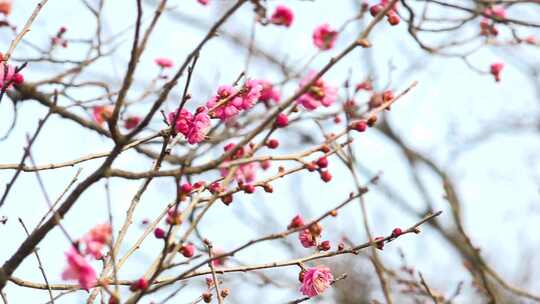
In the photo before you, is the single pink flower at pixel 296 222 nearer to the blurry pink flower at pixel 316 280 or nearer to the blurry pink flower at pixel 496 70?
the blurry pink flower at pixel 316 280

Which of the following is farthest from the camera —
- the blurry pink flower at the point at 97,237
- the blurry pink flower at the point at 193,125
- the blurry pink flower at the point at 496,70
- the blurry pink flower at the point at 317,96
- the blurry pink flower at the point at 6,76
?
the blurry pink flower at the point at 496,70

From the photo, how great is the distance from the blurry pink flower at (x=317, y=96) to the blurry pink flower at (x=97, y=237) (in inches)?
26.9

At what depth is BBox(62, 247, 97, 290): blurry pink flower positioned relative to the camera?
1917 mm

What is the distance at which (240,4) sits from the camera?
2.03 metres

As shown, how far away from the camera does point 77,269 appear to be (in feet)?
6.33

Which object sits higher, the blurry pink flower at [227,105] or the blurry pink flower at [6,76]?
the blurry pink flower at [6,76]

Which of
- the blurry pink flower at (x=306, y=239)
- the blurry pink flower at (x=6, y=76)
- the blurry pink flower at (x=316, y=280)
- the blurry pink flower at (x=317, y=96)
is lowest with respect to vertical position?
the blurry pink flower at (x=316, y=280)

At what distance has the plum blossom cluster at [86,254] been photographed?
188cm

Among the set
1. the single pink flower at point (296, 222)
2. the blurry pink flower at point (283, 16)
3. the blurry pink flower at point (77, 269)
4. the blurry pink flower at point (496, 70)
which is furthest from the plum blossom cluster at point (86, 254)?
the blurry pink flower at point (496, 70)

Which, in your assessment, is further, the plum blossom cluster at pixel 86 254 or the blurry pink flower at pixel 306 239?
the blurry pink flower at pixel 306 239

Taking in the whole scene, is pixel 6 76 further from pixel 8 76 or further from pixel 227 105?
pixel 227 105

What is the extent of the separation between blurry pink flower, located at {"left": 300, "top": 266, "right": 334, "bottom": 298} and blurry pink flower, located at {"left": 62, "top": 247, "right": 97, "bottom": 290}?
84 cm

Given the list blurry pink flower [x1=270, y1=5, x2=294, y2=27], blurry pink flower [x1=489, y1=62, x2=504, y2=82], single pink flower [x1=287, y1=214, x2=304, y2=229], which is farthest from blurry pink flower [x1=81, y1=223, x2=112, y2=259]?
blurry pink flower [x1=489, y1=62, x2=504, y2=82]

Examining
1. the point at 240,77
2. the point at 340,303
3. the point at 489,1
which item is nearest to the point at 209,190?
the point at 240,77
